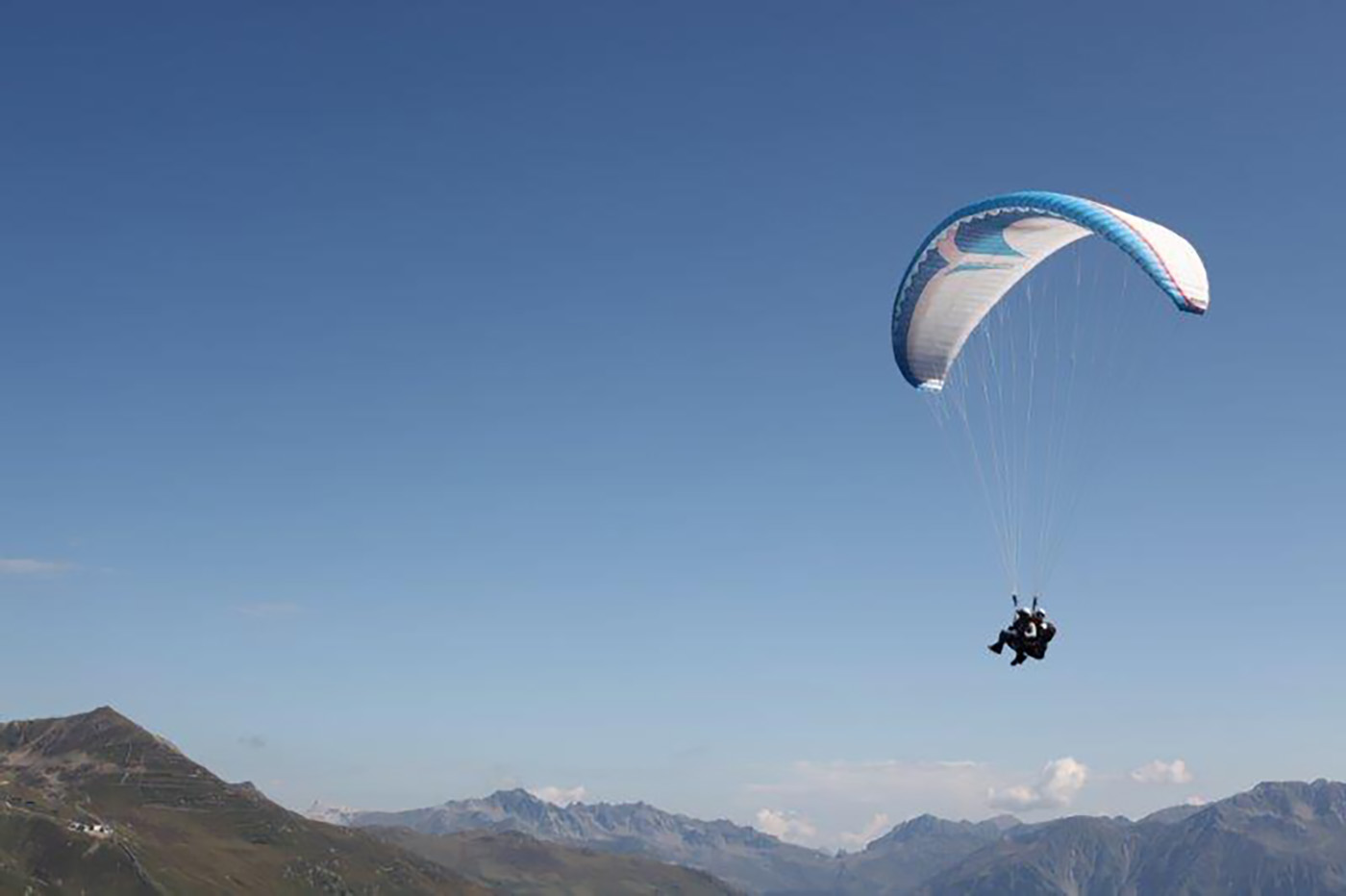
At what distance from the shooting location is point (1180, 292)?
35.6 meters

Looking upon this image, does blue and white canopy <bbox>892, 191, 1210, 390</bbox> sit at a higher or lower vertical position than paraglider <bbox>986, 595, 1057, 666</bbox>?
higher

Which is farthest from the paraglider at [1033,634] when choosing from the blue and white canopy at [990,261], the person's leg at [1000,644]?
the blue and white canopy at [990,261]

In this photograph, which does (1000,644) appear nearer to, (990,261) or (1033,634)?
(1033,634)

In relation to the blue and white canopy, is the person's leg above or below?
below

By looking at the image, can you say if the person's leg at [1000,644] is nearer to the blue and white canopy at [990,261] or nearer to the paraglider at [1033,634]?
the paraglider at [1033,634]

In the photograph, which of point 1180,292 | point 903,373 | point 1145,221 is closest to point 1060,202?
point 1145,221

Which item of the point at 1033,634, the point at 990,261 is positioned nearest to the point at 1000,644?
the point at 1033,634

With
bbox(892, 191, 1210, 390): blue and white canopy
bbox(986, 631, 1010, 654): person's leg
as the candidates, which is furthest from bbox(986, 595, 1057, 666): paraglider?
bbox(892, 191, 1210, 390): blue and white canopy

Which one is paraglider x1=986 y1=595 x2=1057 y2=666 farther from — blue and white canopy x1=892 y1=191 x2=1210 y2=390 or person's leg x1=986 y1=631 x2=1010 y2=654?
blue and white canopy x1=892 y1=191 x2=1210 y2=390

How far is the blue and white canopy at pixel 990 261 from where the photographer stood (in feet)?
122

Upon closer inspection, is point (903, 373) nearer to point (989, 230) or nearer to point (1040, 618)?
point (989, 230)

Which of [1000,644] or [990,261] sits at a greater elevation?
[990,261]

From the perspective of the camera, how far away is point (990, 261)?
47188 millimetres

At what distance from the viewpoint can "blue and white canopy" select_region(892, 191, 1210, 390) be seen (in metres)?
37.1
